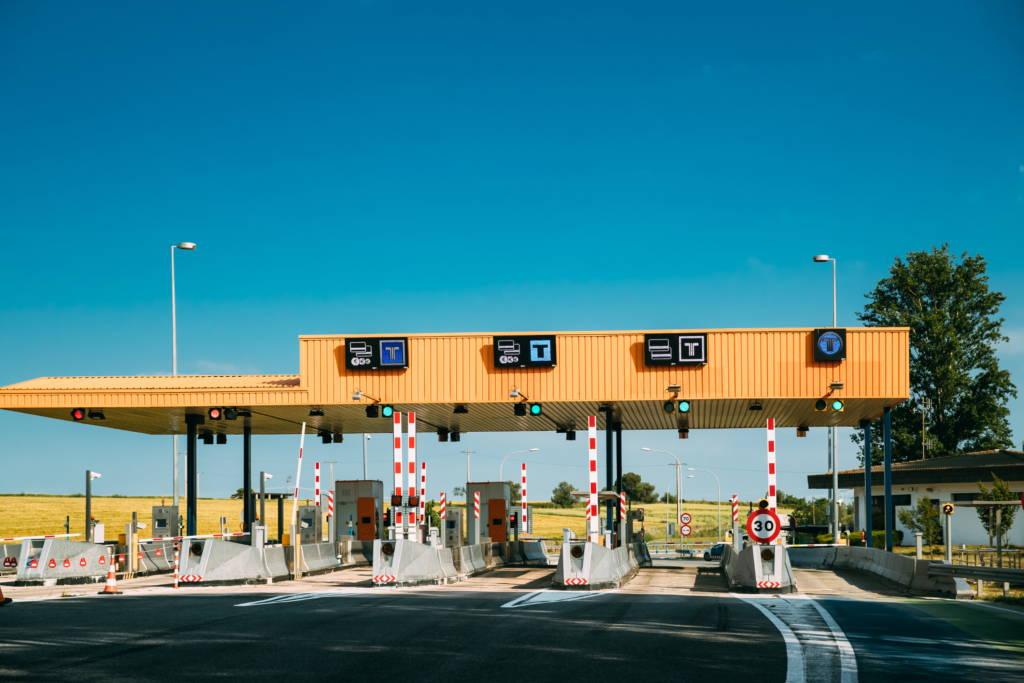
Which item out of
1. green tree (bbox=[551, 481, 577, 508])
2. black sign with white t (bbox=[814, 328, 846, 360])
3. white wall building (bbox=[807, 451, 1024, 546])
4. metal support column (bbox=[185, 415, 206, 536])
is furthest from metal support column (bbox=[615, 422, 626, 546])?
green tree (bbox=[551, 481, 577, 508])

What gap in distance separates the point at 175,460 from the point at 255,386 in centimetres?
1257

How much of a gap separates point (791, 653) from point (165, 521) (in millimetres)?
26147

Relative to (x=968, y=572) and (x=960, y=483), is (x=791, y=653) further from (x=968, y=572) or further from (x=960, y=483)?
(x=960, y=483)

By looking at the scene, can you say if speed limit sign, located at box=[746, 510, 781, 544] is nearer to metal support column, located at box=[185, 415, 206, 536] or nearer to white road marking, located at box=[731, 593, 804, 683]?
white road marking, located at box=[731, 593, 804, 683]

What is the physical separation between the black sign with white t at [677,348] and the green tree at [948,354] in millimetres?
34604

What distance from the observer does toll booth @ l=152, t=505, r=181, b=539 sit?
105 ft

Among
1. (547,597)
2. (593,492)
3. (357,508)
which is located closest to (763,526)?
(547,597)

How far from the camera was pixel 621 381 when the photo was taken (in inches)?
1010

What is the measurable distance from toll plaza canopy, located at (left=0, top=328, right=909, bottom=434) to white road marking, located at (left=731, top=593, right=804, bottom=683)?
11.3m

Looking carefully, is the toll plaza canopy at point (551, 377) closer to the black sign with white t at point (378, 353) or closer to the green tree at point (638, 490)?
the black sign with white t at point (378, 353)

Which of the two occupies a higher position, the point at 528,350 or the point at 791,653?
the point at 528,350

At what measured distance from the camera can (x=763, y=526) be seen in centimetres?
1842

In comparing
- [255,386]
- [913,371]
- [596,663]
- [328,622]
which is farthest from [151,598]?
[913,371]

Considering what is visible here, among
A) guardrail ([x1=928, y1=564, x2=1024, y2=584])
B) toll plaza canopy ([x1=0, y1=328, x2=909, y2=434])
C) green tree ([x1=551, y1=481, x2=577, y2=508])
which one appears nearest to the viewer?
guardrail ([x1=928, y1=564, x2=1024, y2=584])
